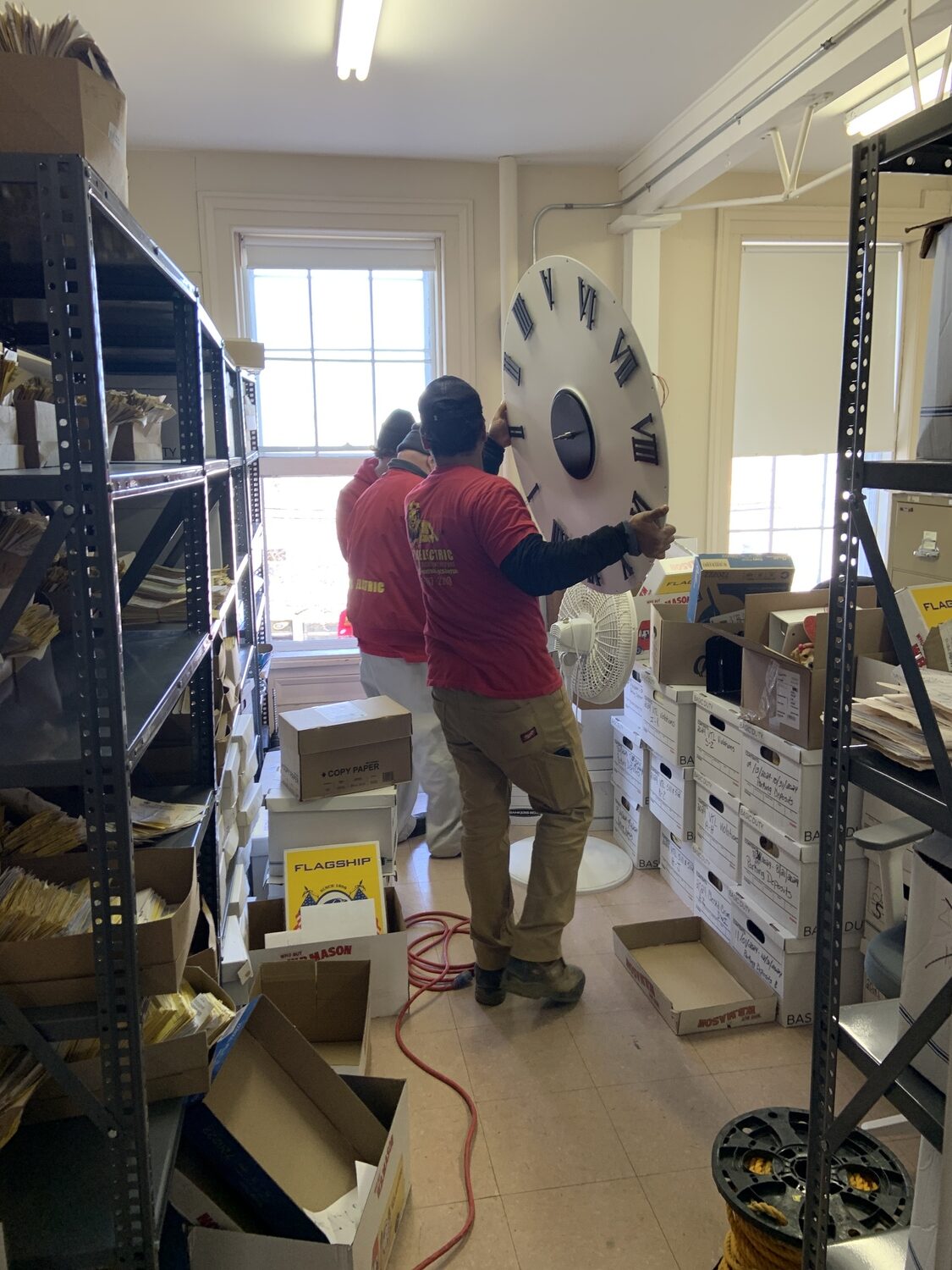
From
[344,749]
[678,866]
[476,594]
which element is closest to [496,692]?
[476,594]

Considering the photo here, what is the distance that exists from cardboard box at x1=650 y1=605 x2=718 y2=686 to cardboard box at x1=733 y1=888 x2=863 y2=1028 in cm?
79

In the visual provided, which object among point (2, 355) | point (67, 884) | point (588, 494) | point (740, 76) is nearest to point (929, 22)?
point (740, 76)

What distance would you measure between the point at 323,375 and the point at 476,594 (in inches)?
98.3

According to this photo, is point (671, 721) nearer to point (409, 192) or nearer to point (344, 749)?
point (344, 749)

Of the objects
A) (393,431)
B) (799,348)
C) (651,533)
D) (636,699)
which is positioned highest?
(799,348)

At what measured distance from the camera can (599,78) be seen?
10.8 ft

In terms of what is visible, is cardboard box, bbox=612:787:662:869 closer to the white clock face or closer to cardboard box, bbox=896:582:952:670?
the white clock face

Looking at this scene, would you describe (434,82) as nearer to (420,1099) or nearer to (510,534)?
(510,534)

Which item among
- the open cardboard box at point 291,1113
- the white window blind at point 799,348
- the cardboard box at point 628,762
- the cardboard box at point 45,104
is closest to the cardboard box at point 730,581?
the cardboard box at point 628,762

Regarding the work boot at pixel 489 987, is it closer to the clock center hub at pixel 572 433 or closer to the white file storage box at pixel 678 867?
the white file storage box at pixel 678 867

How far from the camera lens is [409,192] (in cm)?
418

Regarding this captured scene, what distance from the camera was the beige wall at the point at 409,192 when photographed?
158 inches

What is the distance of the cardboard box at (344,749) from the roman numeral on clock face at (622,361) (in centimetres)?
131

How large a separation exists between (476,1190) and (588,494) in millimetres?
1523
